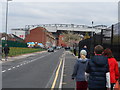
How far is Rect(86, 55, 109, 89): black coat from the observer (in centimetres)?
562

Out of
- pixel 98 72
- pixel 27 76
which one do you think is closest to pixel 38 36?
pixel 27 76

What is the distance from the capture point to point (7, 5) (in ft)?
131

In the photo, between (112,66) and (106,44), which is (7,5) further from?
(112,66)

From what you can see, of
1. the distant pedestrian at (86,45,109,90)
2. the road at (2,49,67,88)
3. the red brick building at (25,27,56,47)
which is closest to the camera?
the distant pedestrian at (86,45,109,90)

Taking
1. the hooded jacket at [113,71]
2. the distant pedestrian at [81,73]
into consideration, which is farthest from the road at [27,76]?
the hooded jacket at [113,71]

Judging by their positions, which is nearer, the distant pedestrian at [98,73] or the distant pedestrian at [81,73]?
the distant pedestrian at [98,73]

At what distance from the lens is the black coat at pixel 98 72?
5621 mm

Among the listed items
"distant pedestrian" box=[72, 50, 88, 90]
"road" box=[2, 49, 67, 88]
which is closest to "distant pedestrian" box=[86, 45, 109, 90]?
"distant pedestrian" box=[72, 50, 88, 90]

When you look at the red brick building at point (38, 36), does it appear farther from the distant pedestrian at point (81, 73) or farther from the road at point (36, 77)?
the distant pedestrian at point (81, 73)

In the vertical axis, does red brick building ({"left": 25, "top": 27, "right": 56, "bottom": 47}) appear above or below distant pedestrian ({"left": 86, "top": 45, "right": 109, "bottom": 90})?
above

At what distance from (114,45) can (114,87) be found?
5355 mm

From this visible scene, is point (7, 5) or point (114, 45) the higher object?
point (7, 5)

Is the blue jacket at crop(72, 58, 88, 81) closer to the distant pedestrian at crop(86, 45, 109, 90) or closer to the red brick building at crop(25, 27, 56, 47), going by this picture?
the distant pedestrian at crop(86, 45, 109, 90)

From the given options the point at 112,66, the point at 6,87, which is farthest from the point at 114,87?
the point at 6,87
